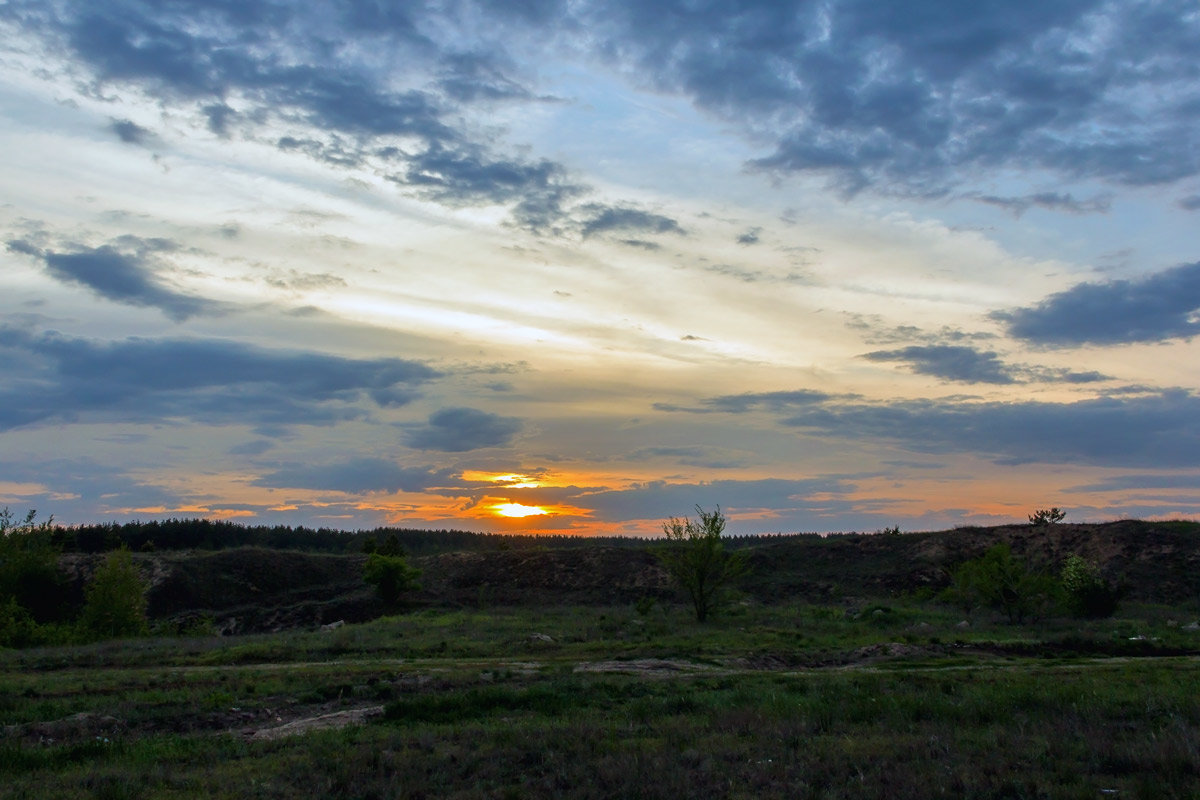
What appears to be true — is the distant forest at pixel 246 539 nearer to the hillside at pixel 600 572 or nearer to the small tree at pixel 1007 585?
the hillside at pixel 600 572

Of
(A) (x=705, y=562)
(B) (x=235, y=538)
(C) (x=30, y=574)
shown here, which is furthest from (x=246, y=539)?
(A) (x=705, y=562)

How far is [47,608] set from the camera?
51.1 m

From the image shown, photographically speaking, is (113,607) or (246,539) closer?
(113,607)

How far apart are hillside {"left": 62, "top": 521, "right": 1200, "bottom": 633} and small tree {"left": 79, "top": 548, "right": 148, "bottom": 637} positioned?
927cm

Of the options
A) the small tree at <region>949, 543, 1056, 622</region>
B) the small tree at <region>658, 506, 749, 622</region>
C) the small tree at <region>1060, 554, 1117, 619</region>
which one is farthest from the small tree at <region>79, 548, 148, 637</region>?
the small tree at <region>1060, 554, 1117, 619</region>

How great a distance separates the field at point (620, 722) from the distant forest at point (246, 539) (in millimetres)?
46596

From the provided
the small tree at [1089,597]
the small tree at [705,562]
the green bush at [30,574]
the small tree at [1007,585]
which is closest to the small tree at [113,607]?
the green bush at [30,574]

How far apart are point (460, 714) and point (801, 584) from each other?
5027 centimetres

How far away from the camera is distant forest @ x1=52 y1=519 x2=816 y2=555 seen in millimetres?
87562

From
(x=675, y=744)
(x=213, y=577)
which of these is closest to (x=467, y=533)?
(x=213, y=577)

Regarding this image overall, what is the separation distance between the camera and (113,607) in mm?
44656

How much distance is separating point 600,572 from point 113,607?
3641 centimetres

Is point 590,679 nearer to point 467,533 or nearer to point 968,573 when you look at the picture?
point 968,573

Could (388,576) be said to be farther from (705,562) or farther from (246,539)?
(246,539)
